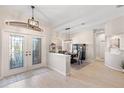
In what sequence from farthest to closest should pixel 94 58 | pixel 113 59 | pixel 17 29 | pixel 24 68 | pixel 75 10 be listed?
pixel 94 58 → pixel 113 59 → pixel 24 68 → pixel 17 29 → pixel 75 10

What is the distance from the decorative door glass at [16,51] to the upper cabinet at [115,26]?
16.4 ft

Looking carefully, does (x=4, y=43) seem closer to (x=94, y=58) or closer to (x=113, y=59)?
(x=113, y=59)

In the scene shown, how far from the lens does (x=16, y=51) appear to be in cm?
469

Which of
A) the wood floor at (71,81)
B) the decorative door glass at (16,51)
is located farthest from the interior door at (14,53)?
the wood floor at (71,81)

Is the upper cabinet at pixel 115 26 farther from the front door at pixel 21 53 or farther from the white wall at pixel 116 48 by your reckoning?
the front door at pixel 21 53

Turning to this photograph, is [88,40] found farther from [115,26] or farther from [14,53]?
[14,53]

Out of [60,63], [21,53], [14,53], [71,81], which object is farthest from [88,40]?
[14,53]

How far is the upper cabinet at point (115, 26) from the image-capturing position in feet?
16.6

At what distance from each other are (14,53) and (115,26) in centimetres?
550

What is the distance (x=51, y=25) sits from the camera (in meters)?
6.20

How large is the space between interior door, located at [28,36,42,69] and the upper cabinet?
4.20 m

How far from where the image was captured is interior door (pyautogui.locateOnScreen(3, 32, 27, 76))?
4.18m
